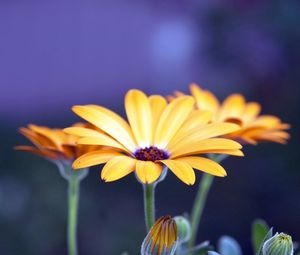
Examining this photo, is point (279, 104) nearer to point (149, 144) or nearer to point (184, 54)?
point (184, 54)

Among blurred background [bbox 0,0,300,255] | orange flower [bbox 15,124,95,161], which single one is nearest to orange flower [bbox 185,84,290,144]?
orange flower [bbox 15,124,95,161]

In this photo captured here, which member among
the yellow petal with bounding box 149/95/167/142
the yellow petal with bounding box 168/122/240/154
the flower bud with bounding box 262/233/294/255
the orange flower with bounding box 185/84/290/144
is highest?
the orange flower with bounding box 185/84/290/144

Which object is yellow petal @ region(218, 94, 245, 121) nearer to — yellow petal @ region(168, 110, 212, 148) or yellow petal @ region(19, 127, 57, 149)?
yellow petal @ region(168, 110, 212, 148)

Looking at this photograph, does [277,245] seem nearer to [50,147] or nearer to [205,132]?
[205,132]

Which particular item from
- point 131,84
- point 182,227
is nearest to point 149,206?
point 182,227

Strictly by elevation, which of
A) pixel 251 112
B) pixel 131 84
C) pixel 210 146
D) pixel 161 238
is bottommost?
pixel 161 238

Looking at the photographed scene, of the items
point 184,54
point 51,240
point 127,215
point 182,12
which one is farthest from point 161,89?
point 51,240
